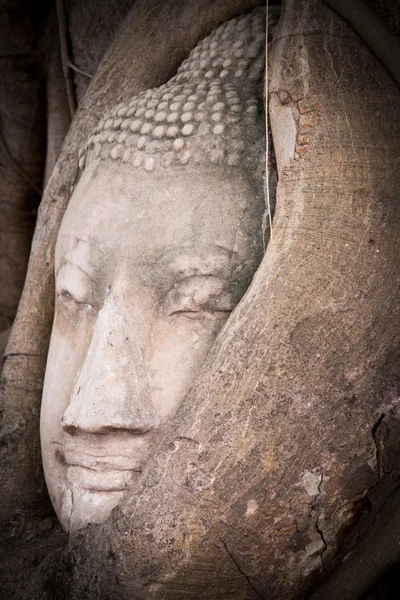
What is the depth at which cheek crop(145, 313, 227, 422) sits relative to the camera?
1.49m

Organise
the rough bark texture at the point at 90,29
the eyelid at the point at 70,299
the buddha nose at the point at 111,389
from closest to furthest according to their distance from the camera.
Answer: the buddha nose at the point at 111,389 → the eyelid at the point at 70,299 → the rough bark texture at the point at 90,29

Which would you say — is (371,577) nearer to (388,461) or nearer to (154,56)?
(388,461)

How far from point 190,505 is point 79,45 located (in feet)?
5.47

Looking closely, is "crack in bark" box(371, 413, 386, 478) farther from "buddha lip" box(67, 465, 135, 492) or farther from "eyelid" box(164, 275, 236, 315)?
"buddha lip" box(67, 465, 135, 492)

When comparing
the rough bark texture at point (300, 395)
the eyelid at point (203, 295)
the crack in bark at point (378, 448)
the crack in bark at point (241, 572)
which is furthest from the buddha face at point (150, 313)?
the crack in bark at point (378, 448)

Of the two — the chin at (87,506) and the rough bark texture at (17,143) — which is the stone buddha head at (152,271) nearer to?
the chin at (87,506)

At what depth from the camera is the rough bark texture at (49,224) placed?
1848mm

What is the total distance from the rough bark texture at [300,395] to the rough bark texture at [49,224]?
0.54 metres

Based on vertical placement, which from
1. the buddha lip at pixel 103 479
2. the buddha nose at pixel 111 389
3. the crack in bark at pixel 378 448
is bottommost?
the buddha lip at pixel 103 479

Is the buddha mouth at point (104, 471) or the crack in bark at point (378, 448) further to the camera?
the buddha mouth at point (104, 471)

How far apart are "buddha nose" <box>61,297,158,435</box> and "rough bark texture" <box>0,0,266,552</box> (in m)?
0.42

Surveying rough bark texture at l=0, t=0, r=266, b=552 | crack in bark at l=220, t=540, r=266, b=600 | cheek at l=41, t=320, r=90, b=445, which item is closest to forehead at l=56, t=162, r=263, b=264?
cheek at l=41, t=320, r=90, b=445

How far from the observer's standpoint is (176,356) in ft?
4.94

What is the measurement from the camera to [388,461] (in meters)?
1.35
